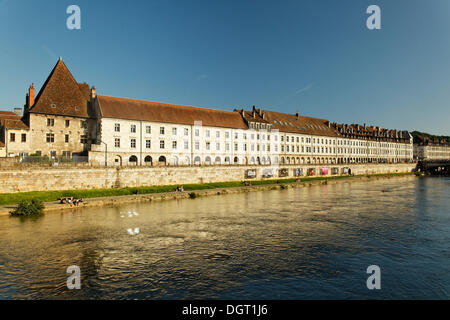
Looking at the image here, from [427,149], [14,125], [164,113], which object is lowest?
[427,149]

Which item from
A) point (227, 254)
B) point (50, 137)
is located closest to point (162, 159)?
point (50, 137)

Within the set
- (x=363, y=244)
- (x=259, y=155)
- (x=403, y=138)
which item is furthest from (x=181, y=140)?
(x=403, y=138)

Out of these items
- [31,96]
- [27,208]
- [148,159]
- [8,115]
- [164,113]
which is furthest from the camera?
[8,115]

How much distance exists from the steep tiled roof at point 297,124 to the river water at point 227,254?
52.3 m

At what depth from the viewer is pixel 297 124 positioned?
8944 cm

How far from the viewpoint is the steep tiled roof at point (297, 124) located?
82.8 meters

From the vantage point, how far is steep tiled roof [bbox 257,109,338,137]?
82750mm

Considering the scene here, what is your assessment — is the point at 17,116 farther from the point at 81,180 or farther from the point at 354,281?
the point at 354,281

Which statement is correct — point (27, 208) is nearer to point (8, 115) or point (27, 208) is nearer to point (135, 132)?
point (135, 132)

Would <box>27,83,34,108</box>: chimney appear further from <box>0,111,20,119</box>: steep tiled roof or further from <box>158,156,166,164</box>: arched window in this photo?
<box>158,156,166,164</box>: arched window

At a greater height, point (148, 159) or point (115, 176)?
point (148, 159)

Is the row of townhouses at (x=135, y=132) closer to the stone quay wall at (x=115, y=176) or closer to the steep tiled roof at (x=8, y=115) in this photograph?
the steep tiled roof at (x=8, y=115)

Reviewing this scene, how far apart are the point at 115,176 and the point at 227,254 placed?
3340 cm

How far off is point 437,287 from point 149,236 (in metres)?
17.4
